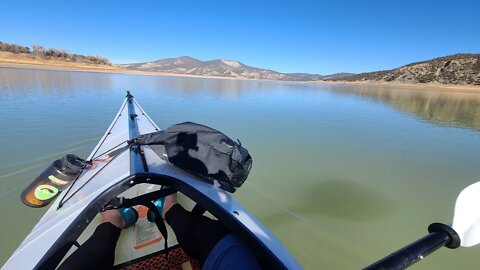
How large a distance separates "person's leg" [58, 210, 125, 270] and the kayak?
84mm

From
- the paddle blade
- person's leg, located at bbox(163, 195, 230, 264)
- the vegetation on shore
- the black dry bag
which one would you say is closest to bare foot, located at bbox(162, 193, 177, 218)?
person's leg, located at bbox(163, 195, 230, 264)

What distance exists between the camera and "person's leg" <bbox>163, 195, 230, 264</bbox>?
69.5 inches

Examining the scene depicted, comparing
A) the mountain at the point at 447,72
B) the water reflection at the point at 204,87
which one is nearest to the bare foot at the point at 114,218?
the water reflection at the point at 204,87

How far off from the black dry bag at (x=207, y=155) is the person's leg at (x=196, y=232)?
397 millimetres

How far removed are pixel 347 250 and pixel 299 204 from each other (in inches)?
40.3

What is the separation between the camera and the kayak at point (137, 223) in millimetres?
1541

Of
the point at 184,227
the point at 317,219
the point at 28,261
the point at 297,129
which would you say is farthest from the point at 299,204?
the point at 297,129

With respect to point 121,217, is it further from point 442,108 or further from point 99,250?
point 442,108

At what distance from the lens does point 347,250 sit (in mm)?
2996

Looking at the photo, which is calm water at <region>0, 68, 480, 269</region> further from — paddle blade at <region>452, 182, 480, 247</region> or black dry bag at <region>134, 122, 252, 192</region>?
paddle blade at <region>452, 182, 480, 247</region>

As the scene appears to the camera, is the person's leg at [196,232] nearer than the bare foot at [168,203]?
Yes

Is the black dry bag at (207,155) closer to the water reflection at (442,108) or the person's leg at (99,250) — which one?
the person's leg at (99,250)

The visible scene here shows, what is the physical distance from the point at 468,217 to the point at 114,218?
2938mm

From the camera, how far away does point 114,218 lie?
2389mm
